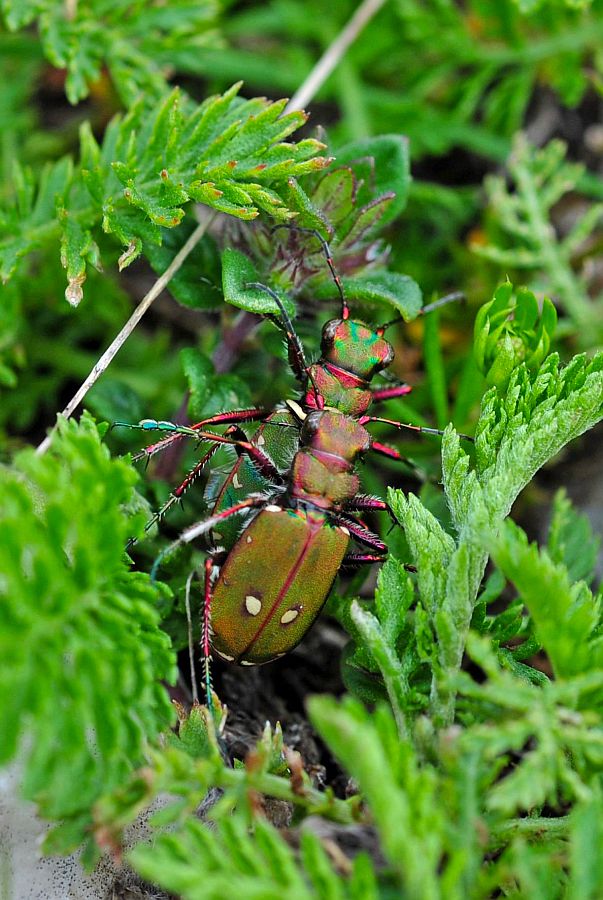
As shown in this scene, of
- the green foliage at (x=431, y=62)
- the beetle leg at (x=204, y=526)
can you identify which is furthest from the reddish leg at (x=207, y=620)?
the green foliage at (x=431, y=62)

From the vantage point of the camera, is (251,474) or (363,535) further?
(251,474)

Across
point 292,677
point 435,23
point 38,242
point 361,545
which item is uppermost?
point 435,23

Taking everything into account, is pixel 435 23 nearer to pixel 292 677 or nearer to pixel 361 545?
pixel 361 545

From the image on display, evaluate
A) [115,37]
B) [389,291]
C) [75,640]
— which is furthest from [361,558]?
[115,37]

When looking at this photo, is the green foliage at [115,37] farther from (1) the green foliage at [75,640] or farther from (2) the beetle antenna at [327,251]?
(1) the green foliage at [75,640]

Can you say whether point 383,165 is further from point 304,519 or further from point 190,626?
point 190,626

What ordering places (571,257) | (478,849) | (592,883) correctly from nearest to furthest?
(592,883), (478,849), (571,257)

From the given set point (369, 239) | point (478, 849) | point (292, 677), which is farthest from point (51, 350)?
point (478, 849)
